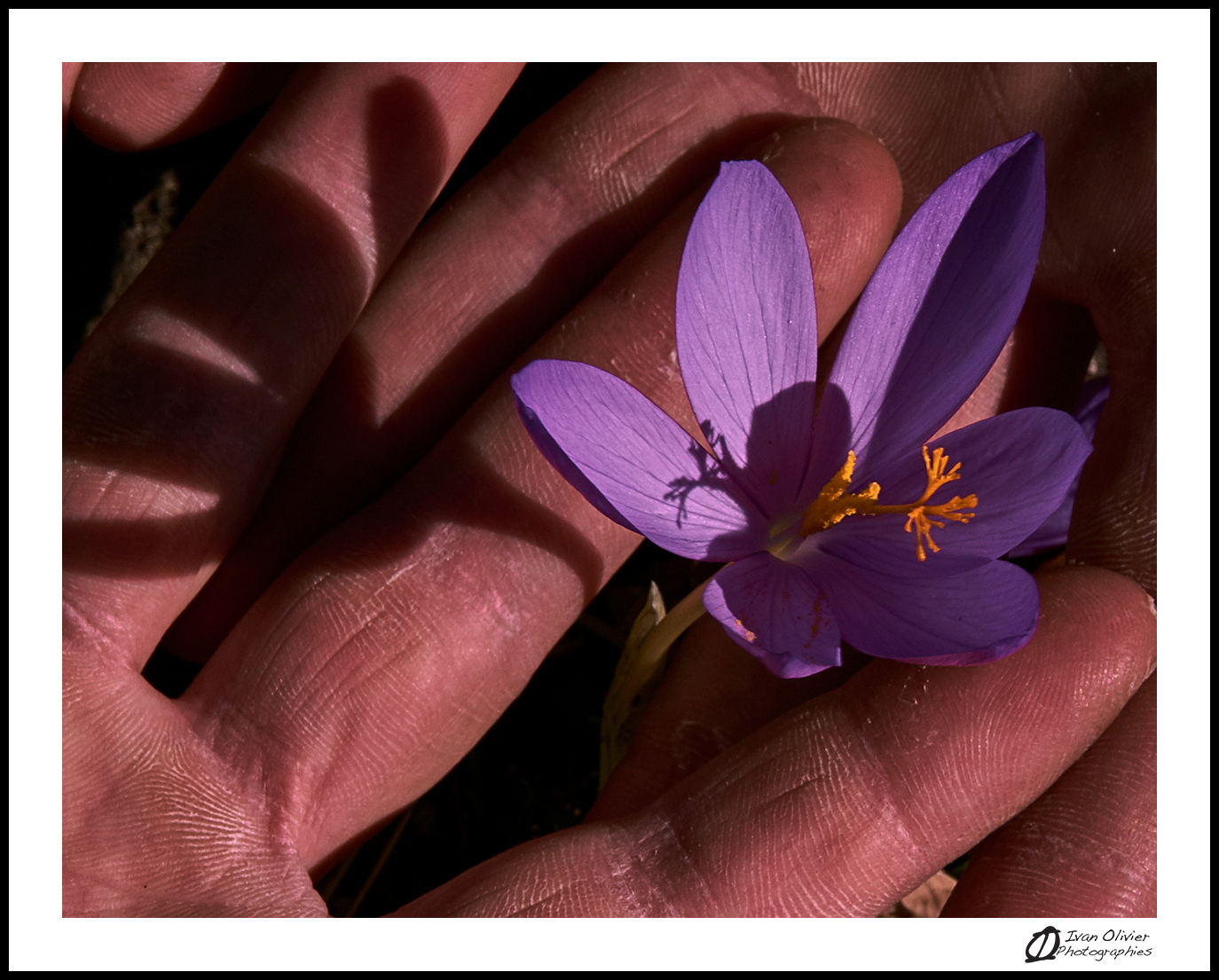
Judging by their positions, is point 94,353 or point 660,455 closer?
point 660,455

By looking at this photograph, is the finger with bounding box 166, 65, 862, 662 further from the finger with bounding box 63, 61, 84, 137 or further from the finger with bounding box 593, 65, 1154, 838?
the finger with bounding box 63, 61, 84, 137

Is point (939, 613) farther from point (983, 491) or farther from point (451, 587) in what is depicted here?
A: point (451, 587)

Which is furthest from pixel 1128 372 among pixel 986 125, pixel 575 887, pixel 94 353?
pixel 94 353

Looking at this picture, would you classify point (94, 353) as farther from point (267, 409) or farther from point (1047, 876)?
point (1047, 876)

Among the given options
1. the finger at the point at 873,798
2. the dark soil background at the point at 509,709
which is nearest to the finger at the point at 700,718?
the finger at the point at 873,798

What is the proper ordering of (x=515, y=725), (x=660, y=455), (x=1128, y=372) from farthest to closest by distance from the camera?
(x=515, y=725) → (x=1128, y=372) → (x=660, y=455)
